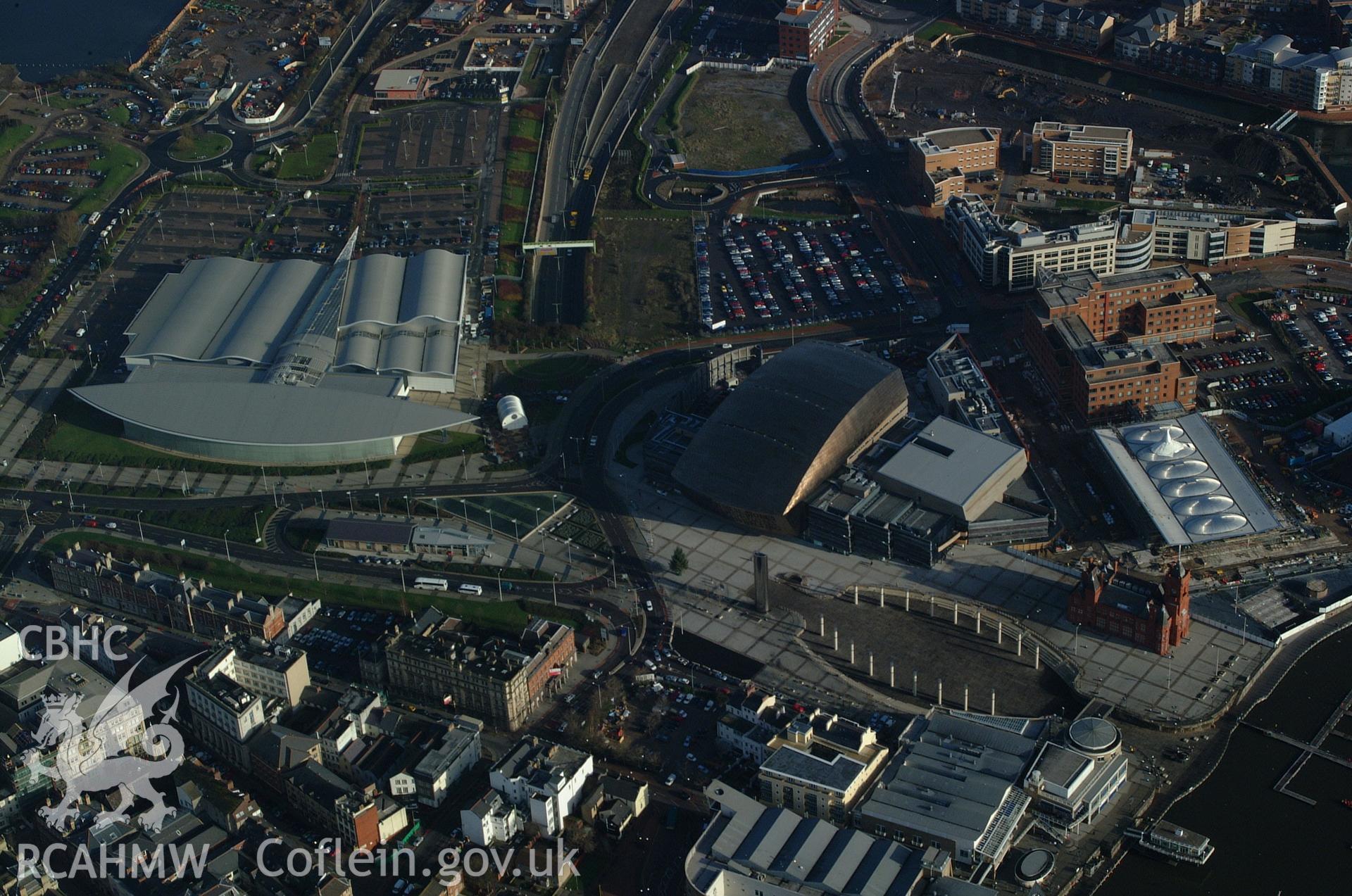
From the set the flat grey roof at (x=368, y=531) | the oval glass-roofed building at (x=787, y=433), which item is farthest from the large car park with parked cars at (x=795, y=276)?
the flat grey roof at (x=368, y=531)

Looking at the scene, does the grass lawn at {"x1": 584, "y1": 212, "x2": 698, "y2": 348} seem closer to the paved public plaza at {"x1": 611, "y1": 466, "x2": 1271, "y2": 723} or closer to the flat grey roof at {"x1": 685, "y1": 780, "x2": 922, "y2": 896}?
the paved public plaza at {"x1": 611, "y1": 466, "x2": 1271, "y2": 723}

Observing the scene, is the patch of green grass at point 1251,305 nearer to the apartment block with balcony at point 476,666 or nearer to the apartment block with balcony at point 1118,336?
the apartment block with balcony at point 1118,336

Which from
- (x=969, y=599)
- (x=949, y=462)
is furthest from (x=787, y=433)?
(x=969, y=599)

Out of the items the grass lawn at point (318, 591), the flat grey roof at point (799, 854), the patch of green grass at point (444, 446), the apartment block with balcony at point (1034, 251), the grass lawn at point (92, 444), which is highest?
the apartment block with balcony at point (1034, 251)

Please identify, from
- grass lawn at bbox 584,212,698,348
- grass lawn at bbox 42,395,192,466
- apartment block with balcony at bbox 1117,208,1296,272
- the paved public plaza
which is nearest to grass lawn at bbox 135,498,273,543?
grass lawn at bbox 42,395,192,466

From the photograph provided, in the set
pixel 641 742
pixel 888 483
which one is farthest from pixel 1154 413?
pixel 641 742

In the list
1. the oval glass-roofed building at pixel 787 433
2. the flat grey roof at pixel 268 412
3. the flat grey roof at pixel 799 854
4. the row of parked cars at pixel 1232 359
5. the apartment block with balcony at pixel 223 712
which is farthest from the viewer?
the row of parked cars at pixel 1232 359
